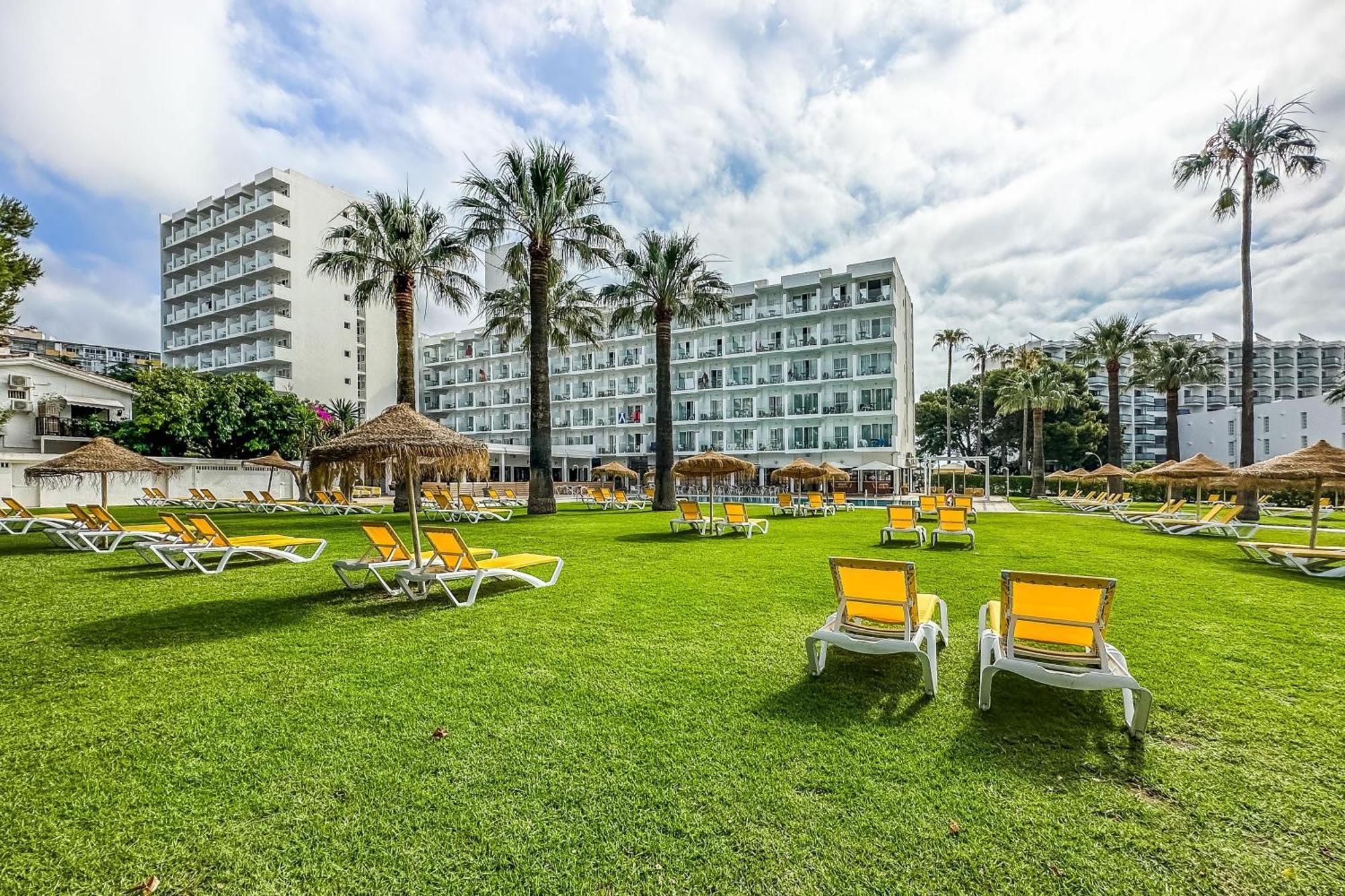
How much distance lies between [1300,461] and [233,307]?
62334 mm

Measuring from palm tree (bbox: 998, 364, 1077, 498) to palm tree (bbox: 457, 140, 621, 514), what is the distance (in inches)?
1429

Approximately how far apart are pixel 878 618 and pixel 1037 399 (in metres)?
47.0

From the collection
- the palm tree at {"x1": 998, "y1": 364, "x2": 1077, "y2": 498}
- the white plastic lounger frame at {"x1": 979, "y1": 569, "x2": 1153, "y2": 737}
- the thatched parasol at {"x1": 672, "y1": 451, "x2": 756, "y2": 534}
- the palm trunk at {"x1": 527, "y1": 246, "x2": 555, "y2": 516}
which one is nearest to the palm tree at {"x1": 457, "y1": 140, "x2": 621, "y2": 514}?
the palm trunk at {"x1": 527, "y1": 246, "x2": 555, "y2": 516}

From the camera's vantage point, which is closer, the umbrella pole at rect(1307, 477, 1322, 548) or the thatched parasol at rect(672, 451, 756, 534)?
the umbrella pole at rect(1307, 477, 1322, 548)

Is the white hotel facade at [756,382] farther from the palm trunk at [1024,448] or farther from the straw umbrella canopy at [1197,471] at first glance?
the straw umbrella canopy at [1197,471]

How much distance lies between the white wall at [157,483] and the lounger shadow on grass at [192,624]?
22350mm

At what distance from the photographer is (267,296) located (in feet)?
154

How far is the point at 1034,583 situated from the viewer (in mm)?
4090

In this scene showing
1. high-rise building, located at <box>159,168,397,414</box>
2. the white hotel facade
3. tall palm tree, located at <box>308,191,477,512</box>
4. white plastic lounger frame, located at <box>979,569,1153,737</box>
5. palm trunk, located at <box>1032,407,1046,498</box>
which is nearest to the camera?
white plastic lounger frame, located at <box>979,569,1153,737</box>

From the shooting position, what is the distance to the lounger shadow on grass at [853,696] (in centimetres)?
399

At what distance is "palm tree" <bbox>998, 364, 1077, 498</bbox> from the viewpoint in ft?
141

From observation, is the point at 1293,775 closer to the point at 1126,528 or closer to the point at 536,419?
the point at 1126,528

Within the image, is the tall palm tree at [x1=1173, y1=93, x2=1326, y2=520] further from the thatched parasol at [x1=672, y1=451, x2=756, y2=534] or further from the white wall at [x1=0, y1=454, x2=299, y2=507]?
the white wall at [x1=0, y1=454, x2=299, y2=507]

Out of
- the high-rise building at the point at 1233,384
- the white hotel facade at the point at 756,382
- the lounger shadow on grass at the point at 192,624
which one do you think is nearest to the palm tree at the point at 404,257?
the white hotel facade at the point at 756,382
